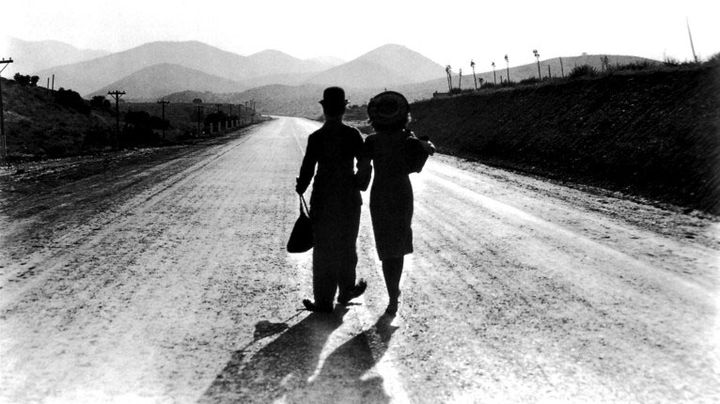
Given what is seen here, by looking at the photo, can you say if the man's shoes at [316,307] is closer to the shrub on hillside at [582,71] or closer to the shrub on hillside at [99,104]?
the shrub on hillside at [582,71]

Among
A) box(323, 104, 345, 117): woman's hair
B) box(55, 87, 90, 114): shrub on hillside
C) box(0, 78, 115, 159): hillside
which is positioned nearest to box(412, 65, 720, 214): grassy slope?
box(323, 104, 345, 117): woman's hair

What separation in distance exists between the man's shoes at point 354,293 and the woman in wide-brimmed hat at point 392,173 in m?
0.40

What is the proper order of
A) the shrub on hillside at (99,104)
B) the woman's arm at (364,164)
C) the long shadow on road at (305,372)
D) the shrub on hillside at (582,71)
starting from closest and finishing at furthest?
the long shadow on road at (305,372) → the woman's arm at (364,164) → the shrub on hillside at (582,71) → the shrub on hillside at (99,104)

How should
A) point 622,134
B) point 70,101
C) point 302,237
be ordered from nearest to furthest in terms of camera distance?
point 302,237 < point 622,134 < point 70,101

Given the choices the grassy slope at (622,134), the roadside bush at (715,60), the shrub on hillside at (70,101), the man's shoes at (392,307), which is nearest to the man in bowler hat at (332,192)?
the man's shoes at (392,307)

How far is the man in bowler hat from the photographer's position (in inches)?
168

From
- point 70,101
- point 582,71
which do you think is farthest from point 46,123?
point 582,71

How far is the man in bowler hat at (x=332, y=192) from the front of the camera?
4.27 metres

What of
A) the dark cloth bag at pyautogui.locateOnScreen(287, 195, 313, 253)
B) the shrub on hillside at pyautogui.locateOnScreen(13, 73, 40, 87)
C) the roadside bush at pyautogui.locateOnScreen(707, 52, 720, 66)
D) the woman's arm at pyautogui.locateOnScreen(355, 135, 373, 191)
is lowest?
the dark cloth bag at pyautogui.locateOnScreen(287, 195, 313, 253)

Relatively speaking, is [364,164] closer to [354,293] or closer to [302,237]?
[302,237]

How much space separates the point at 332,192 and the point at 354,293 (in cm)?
99

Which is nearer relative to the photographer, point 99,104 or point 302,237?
point 302,237

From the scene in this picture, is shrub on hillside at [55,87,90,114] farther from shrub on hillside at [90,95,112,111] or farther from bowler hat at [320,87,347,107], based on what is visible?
bowler hat at [320,87,347,107]

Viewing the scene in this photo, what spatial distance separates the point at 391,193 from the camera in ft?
14.0
